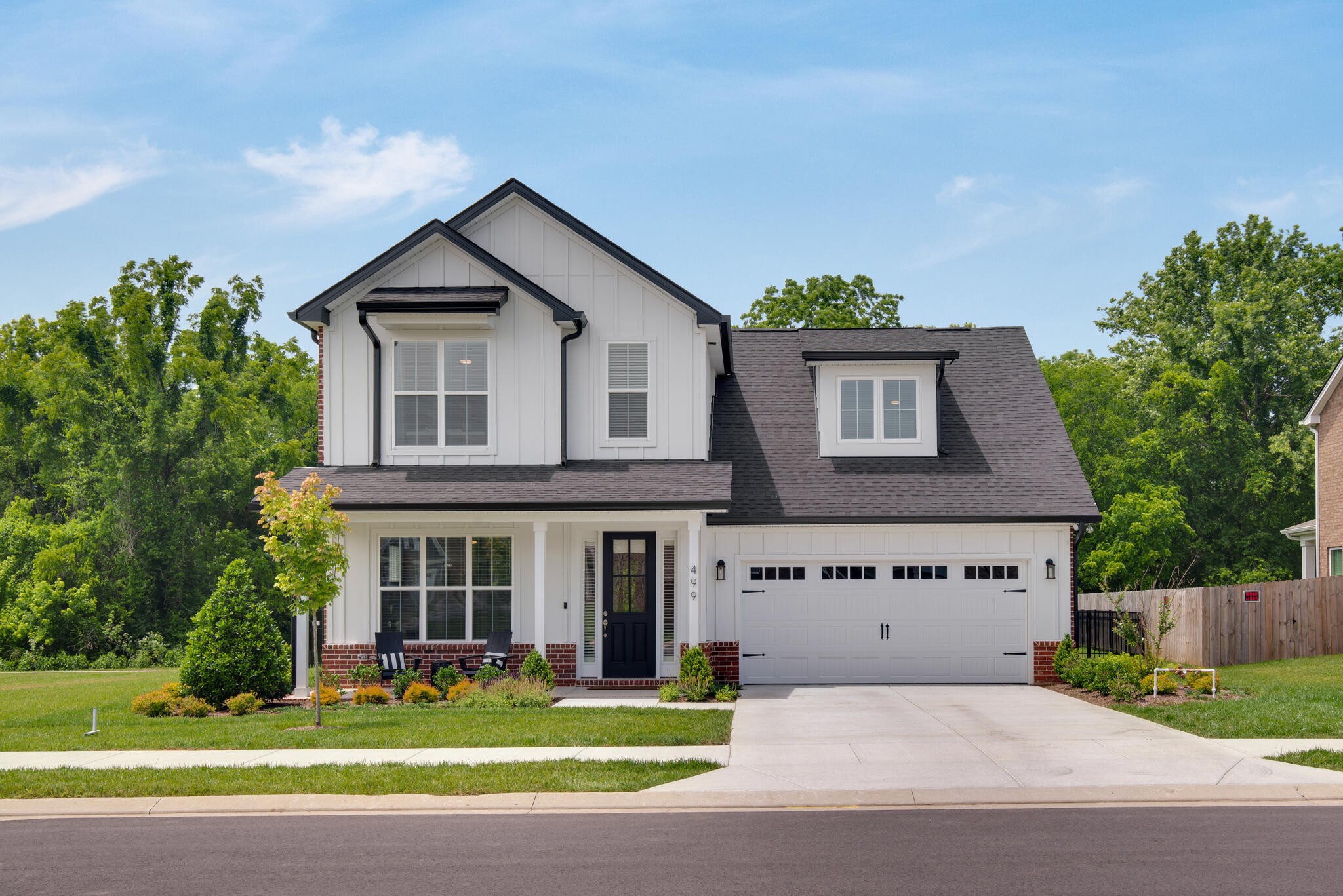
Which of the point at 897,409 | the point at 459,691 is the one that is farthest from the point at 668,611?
the point at 897,409

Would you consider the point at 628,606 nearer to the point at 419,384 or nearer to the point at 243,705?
the point at 419,384

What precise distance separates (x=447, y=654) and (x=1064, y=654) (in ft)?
34.5

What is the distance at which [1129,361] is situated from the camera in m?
51.2

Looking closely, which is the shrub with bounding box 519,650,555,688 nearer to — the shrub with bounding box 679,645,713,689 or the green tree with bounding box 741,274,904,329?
the shrub with bounding box 679,645,713,689

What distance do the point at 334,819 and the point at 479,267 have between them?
12590 mm

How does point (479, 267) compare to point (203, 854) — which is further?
point (479, 267)

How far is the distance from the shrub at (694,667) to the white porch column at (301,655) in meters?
6.47

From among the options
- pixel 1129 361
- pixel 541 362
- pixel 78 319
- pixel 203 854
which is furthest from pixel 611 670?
pixel 1129 361

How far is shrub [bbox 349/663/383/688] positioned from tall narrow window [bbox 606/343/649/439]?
560 cm

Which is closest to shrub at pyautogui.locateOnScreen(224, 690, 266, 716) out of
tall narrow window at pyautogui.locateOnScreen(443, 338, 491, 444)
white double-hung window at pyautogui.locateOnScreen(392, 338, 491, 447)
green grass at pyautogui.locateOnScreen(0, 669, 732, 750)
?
green grass at pyautogui.locateOnScreen(0, 669, 732, 750)

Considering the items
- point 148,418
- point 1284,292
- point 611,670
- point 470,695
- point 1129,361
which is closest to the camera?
point 470,695

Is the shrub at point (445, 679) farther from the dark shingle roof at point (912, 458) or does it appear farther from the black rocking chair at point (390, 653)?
the dark shingle roof at point (912, 458)

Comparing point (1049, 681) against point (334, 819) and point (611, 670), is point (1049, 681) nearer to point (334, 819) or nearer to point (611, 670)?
point (611, 670)

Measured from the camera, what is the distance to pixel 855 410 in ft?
76.9
